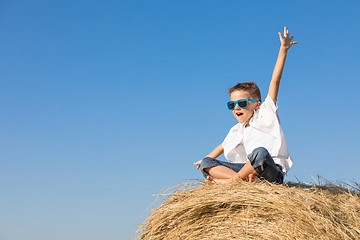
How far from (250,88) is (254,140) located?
623 millimetres

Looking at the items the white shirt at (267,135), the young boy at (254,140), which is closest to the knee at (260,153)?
the young boy at (254,140)

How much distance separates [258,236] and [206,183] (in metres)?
0.94

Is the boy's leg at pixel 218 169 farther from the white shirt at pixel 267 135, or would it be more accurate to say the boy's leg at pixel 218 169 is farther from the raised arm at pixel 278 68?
the raised arm at pixel 278 68

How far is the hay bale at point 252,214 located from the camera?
9.94 ft

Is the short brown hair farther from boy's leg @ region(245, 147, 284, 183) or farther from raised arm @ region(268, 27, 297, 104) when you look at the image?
boy's leg @ region(245, 147, 284, 183)

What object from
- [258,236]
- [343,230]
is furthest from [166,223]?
[343,230]

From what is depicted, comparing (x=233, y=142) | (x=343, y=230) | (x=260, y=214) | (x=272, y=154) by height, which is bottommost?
(x=343, y=230)

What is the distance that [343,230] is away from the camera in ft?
9.82

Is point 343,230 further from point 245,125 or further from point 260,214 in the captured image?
point 245,125

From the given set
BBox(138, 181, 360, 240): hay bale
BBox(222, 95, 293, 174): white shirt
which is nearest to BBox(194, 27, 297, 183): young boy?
BBox(222, 95, 293, 174): white shirt

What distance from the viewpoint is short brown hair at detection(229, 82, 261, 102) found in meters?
4.57

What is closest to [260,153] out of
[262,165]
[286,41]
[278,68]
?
[262,165]

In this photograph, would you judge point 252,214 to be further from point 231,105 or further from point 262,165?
point 231,105

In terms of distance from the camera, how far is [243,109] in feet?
14.7
